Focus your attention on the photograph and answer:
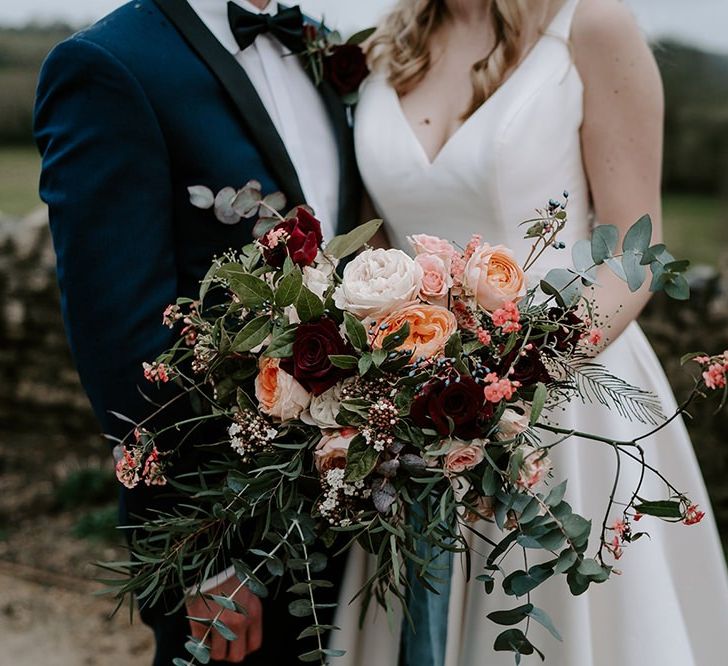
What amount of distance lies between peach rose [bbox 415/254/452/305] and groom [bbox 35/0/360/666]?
1.93 ft

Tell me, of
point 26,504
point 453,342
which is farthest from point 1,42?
point 453,342

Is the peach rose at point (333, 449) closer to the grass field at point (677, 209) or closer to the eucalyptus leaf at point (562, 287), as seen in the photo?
the eucalyptus leaf at point (562, 287)

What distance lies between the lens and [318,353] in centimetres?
135

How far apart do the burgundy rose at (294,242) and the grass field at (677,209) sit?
4.75 meters

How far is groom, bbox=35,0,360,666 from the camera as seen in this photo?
1.75 meters

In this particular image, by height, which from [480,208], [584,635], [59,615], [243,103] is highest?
[243,103]

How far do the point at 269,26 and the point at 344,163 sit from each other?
1.20 ft

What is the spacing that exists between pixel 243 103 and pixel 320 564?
1.00 meters

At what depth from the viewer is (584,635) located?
1924 millimetres

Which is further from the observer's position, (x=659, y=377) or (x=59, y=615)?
(x=59, y=615)

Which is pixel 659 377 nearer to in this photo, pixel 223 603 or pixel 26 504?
pixel 223 603

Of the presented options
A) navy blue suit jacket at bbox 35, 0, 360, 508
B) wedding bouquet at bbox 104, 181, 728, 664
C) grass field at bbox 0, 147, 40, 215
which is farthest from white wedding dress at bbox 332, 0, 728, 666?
grass field at bbox 0, 147, 40, 215

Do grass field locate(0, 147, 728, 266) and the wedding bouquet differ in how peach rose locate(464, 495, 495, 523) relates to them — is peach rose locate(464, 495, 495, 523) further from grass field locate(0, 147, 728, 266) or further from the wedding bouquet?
grass field locate(0, 147, 728, 266)

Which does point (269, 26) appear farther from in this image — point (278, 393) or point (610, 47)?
point (278, 393)
